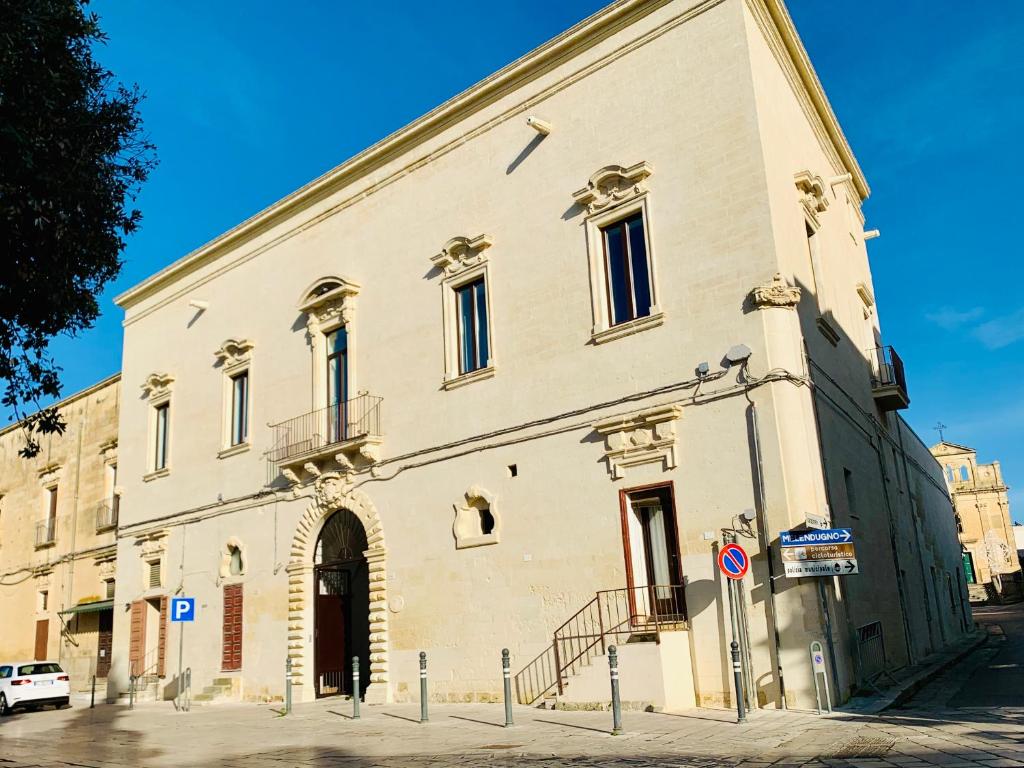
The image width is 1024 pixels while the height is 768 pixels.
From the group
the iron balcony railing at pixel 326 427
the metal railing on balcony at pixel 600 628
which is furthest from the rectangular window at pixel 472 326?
the metal railing on balcony at pixel 600 628

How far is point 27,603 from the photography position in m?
31.7

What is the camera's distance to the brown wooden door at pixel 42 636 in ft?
99.5

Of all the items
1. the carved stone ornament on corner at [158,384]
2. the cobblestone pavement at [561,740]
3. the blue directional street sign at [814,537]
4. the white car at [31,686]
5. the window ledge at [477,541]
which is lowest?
the cobblestone pavement at [561,740]

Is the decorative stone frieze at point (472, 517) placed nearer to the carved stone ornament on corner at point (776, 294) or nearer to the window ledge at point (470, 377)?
the window ledge at point (470, 377)

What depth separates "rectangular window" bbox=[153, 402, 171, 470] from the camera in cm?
2516

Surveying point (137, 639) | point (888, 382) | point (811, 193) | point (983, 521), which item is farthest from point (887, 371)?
point (983, 521)

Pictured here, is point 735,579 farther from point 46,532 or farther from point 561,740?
point 46,532

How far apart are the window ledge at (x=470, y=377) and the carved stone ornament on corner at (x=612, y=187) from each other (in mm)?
3436

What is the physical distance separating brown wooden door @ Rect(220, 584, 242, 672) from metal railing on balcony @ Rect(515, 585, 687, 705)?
27.5 feet

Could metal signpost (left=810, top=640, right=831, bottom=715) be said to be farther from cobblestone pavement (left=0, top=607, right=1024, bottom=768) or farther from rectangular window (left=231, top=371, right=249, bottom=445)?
rectangular window (left=231, top=371, right=249, bottom=445)

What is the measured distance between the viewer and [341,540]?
1975 centimetres

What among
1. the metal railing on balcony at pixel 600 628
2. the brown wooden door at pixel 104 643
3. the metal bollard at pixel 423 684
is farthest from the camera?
the brown wooden door at pixel 104 643

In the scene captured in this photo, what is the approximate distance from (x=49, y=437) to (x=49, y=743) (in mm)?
20093

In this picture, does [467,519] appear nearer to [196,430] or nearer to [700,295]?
[700,295]
